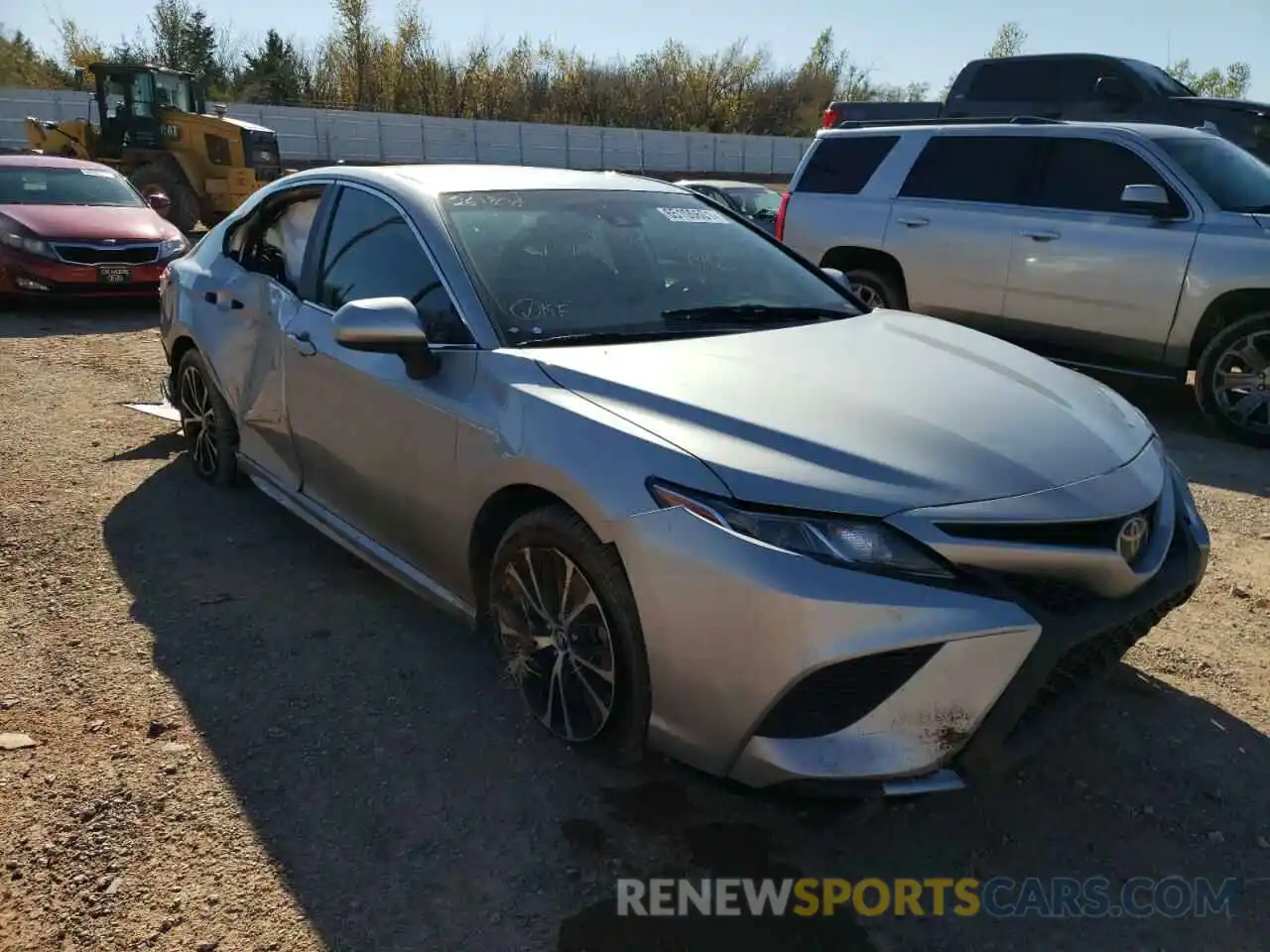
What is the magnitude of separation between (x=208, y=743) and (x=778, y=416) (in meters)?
1.91

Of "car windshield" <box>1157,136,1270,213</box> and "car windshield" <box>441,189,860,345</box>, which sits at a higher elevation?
"car windshield" <box>1157,136,1270,213</box>

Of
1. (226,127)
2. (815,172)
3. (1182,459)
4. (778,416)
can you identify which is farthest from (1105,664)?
(226,127)

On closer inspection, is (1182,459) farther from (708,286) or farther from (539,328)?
(539,328)

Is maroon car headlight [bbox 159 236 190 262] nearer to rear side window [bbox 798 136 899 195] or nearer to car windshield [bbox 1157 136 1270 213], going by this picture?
rear side window [bbox 798 136 899 195]

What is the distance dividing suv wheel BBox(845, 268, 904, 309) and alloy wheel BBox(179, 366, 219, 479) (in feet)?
15.5

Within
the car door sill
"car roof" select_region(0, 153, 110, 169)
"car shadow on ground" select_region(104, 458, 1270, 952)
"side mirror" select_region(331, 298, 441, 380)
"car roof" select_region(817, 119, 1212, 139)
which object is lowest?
"car shadow on ground" select_region(104, 458, 1270, 952)

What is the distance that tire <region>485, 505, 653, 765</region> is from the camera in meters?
2.51

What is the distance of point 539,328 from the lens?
10.1 feet

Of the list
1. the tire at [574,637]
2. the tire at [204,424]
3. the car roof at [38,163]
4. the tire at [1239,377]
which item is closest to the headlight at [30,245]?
the car roof at [38,163]

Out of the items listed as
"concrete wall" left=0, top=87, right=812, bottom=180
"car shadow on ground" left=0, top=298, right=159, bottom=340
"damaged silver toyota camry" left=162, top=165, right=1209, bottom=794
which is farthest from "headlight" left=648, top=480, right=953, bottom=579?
"concrete wall" left=0, top=87, right=812, bottom=180

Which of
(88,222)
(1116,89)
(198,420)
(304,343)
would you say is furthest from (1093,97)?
(88,222)

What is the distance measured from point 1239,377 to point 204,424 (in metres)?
5.93

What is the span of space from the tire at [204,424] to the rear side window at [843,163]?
16.9ft

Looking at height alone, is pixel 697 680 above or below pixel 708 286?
below
